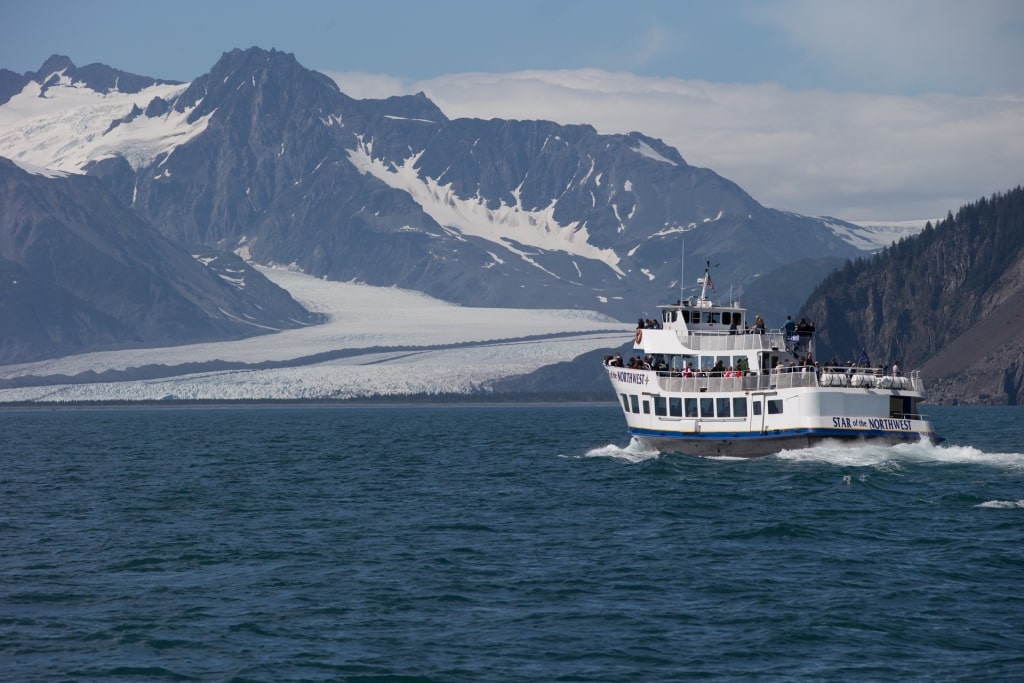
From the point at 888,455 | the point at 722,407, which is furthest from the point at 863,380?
the point at 722,407

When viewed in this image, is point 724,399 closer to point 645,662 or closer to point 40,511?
point 40,511

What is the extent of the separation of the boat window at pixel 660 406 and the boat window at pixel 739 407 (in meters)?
5.14

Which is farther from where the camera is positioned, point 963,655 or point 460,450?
point 460,450

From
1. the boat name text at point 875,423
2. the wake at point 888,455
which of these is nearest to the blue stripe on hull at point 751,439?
the boat name text at point 875,423

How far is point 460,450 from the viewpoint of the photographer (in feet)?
400

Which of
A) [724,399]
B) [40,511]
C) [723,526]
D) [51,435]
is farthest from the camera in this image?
[51,435]

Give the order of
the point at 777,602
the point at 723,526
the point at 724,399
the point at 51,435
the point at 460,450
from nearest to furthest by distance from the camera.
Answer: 1. the point at 777,602
2. the point at 723,526
3. the point at 724,399
4. the point at 460,450
5. the point at 51,435

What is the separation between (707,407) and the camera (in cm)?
9238

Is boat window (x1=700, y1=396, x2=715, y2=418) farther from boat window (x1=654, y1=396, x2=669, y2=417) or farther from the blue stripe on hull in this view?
boat window (x1=654, y1=396, x2=669, y2=417)

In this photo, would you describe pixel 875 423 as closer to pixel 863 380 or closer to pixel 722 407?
pixel 863 380

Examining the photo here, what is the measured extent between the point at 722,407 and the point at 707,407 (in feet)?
3.60

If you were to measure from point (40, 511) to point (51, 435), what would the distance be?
107m

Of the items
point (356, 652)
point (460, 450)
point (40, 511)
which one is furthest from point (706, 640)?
point (460, 450)

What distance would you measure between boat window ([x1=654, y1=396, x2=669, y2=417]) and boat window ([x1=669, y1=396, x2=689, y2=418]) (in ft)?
1.29
